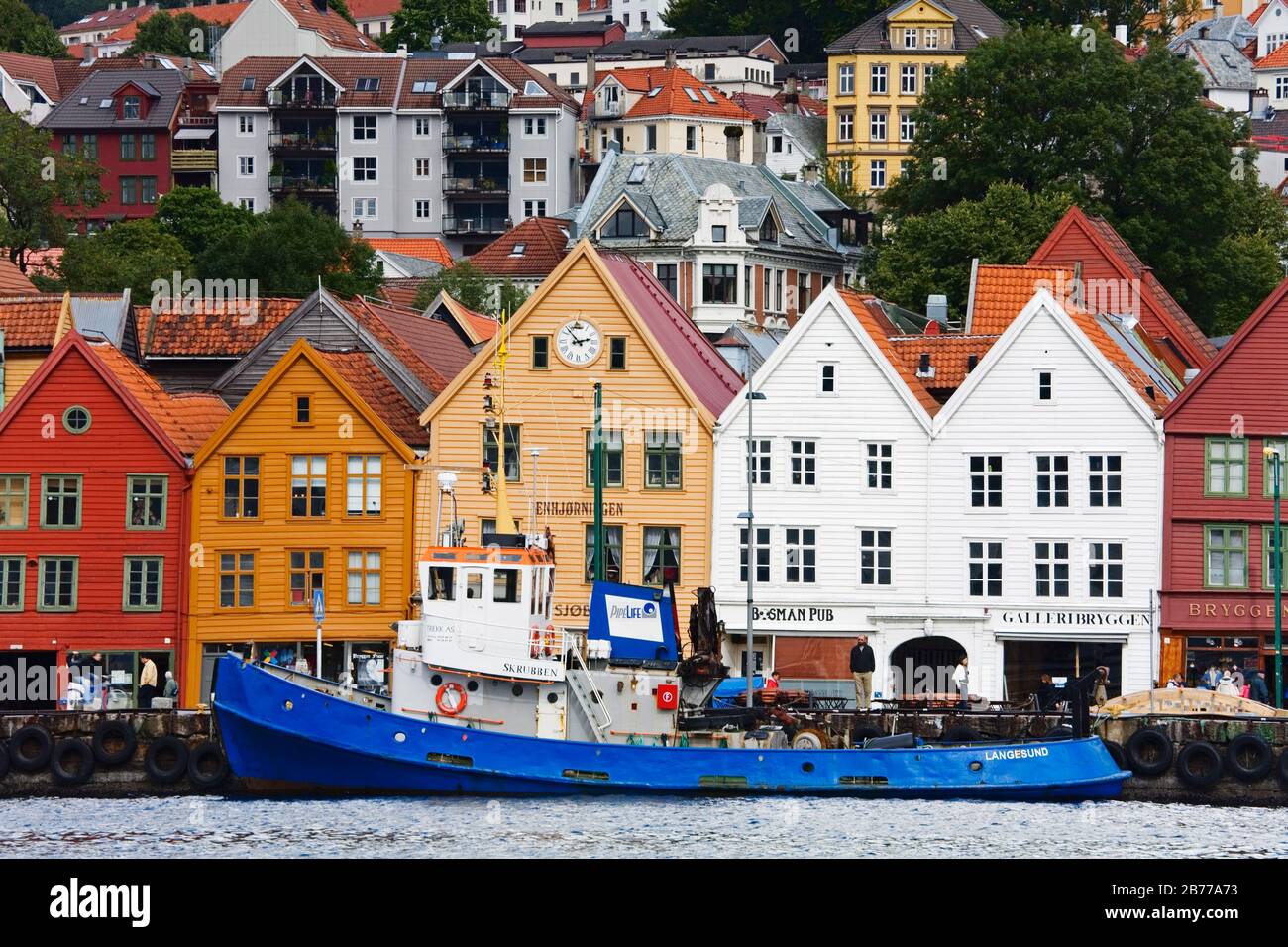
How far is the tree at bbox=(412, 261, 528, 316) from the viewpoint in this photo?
381 ft

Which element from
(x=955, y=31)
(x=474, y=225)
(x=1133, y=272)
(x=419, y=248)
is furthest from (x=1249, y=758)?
(x=955, y=31)

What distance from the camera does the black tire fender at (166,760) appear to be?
6531 centimetres

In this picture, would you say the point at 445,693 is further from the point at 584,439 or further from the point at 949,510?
the point at 949,510

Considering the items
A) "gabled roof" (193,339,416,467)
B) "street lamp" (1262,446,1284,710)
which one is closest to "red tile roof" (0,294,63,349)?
"gabled roof" (193,339,416,467)

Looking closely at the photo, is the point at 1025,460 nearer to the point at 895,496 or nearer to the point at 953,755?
the point at 895,496

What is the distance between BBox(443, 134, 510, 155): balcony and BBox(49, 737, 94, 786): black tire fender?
320 feet

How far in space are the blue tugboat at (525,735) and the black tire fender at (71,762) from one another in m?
3.85

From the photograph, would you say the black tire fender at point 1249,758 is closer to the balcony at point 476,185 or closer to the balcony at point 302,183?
the balcony at point 476,185

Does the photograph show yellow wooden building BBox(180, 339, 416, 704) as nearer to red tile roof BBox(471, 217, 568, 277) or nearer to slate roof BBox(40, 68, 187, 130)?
red tile roof BBox(471, 217, 568, 277)

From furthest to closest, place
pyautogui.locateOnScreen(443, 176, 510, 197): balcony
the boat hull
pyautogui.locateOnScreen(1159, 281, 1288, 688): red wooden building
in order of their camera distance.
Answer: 1. pyautogui.locateOnScreen(443, 176, 510, 197): balcony
2. pyautogui.locateOnScreen(1159, 281, 1288, 688): red wooden building
3. the boat hull

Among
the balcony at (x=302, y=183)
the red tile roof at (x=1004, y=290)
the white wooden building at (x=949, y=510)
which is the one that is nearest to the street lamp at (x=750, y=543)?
the white wooden building at (x=949, y=510)

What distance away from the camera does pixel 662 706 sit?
64.0 meters

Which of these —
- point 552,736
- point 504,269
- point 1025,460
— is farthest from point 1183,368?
point 504,269

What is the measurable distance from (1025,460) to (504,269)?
190 ft
